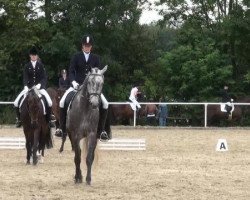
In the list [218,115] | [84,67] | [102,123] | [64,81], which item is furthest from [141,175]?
[218,115]

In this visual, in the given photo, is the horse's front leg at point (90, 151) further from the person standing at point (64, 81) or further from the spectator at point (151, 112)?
the spectator at point (151, 112)

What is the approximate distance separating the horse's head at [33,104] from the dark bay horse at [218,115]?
17.9 metres

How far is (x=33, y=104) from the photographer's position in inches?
599

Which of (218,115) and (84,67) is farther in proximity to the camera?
(218,115)

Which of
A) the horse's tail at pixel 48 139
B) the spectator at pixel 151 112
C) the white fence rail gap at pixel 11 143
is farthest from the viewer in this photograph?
the spectator at pixel 151 112

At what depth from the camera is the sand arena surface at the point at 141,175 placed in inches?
413

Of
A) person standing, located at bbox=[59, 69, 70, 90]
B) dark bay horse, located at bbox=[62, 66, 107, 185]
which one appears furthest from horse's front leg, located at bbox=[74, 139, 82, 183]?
person standing, located at bbox=[59, 69, 70, 90]

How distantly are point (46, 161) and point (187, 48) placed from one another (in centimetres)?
2229

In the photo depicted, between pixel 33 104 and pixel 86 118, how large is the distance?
356 centimetres

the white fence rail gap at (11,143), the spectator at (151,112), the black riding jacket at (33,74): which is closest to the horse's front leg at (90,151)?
the black riding jacket at (33,74)

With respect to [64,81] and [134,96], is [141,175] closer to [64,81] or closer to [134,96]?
[64,81]

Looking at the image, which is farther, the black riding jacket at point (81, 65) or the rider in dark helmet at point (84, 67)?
the black riding jacket at point (81, 65)

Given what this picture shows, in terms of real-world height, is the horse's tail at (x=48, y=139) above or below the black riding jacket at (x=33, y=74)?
below

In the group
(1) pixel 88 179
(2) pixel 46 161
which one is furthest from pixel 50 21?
(1) pixel 88 179
